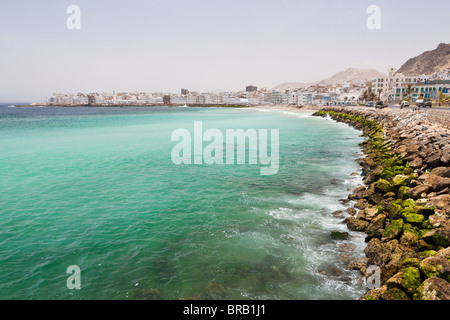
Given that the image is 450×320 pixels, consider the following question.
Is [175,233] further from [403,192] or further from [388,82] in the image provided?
[388,82]

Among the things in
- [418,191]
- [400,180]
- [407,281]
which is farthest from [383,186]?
[407,281]

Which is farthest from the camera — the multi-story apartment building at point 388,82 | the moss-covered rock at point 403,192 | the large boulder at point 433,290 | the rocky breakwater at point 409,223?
the multi-story apartment building at point 388,82

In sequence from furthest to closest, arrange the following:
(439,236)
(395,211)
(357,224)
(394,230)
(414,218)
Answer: (357,224) < (395,211) < (414,218) < (394,230) < (439,236)

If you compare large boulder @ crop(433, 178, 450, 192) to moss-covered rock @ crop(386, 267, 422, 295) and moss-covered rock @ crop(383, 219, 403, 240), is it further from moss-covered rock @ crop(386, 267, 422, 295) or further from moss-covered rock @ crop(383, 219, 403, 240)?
moss-covered rock @ crop(386, 267, 422, 295)

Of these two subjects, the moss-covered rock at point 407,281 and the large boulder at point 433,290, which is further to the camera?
the moss-covered rock at point 407,281

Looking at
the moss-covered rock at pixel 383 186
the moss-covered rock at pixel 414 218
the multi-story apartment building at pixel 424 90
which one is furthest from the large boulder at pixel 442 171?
the multi-story apartment building at pixel 424 90

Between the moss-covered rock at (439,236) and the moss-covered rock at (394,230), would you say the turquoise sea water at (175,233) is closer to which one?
the moss-covered rock at (394,230)
